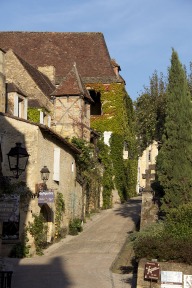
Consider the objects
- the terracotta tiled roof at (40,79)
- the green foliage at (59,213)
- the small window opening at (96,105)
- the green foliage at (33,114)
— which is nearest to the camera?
the green foliage at (59,213)

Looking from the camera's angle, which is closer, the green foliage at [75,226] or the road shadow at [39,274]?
the road shadow at [39,274]

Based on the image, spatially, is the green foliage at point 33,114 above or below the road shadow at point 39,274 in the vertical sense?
above

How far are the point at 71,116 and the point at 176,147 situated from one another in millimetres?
14430

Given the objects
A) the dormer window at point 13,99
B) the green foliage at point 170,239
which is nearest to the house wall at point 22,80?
the dormer window at point 13,99

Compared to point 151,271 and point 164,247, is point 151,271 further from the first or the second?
point 164,247

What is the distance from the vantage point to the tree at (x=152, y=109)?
36.0m

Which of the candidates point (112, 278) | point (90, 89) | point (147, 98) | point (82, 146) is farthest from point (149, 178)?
point (90, 89)

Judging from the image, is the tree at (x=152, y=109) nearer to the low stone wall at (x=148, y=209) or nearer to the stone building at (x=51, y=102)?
the stone building at (x=51, y=102)

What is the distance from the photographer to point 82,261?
2177 centimetres

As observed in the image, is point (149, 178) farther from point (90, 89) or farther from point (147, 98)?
point (90, 89)

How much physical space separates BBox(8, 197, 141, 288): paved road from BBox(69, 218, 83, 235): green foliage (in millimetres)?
337

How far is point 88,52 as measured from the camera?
46094 millimetres

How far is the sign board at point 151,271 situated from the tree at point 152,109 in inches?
710

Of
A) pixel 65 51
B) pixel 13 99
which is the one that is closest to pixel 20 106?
pixel 13 99
